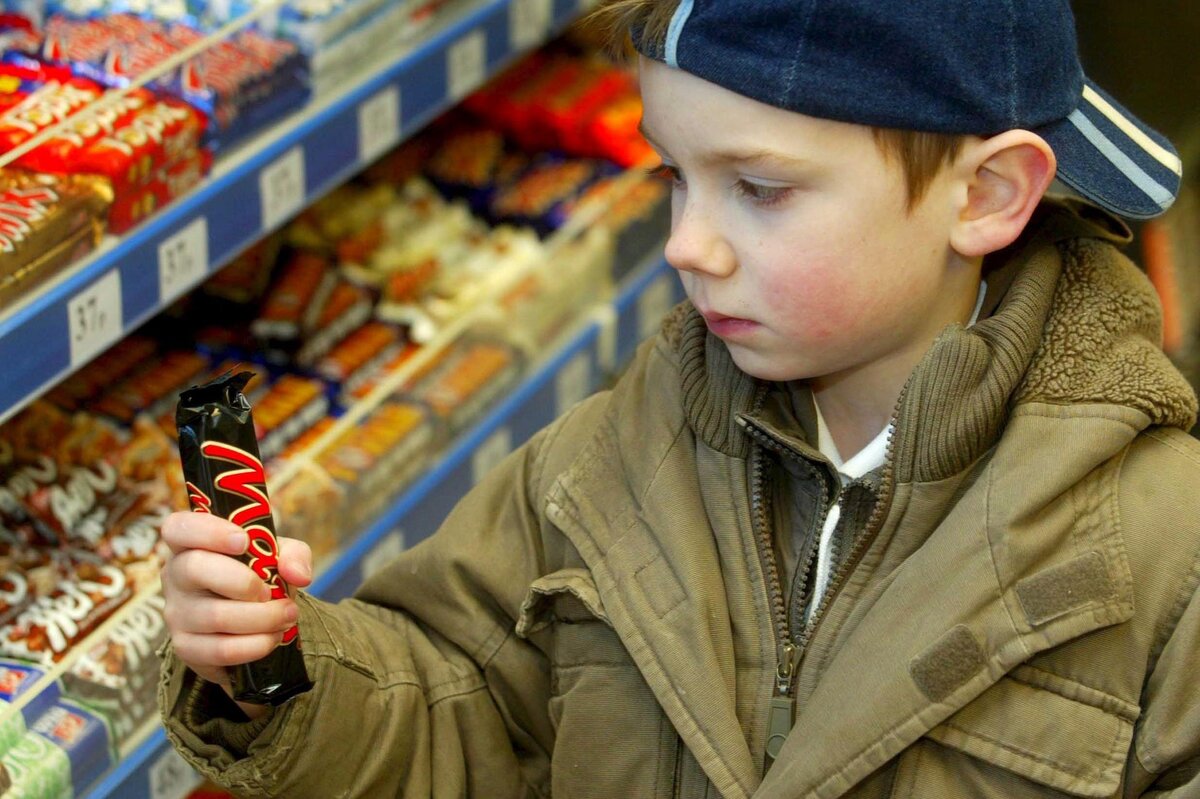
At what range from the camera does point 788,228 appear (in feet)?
4.08

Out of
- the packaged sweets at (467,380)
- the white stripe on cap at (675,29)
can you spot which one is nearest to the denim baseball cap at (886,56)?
the white stripe on cap at (675,29)

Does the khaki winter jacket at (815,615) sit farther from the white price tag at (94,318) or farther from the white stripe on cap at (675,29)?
the white price tag at (94,318)

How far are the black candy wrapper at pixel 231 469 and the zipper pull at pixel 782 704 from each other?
0.42 metres

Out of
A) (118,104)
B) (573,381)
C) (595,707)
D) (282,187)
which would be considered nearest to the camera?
(595,707)

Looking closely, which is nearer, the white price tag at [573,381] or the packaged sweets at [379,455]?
the packaged sweets at [379,455]

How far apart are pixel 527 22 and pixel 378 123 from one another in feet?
1.39

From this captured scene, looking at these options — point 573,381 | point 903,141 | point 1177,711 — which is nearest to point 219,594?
point 903,141

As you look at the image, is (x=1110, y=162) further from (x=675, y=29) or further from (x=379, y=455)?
(x=379, y=455)

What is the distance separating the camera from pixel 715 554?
1370 millimetres

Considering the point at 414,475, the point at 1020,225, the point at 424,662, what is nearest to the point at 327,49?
the point at 414,475

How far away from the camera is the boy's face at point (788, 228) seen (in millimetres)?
1216

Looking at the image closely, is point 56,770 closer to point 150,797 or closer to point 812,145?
point 150,797

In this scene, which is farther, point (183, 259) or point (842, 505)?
point (183, 259)

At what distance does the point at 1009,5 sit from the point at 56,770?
116cm
